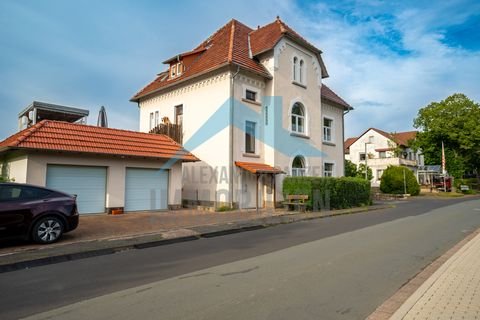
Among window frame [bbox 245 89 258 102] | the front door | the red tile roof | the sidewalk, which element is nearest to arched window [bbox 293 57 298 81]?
window frame [bbox 245 89 258 102]

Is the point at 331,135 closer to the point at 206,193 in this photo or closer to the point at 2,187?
the point at 206,193

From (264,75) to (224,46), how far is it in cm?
343

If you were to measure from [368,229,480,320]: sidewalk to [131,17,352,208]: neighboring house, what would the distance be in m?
11.5

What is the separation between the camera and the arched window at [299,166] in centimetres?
2150

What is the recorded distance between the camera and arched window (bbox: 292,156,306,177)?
21.5m

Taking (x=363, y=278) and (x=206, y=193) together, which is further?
(x=206, y=193)

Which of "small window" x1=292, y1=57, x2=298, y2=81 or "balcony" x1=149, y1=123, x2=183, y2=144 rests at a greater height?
"small window" x1=292, y1=57, x2=298, y2=81

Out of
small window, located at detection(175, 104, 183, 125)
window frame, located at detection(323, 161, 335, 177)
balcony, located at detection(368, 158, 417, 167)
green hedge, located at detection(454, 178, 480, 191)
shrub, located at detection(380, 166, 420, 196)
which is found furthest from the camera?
balcony, located at detection(368, 158, 417, 167)

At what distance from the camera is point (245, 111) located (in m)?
19.0

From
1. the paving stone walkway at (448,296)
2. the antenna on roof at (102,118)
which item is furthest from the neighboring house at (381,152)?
the paving stone walkway at (448,296)

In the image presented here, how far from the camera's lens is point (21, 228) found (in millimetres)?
8297

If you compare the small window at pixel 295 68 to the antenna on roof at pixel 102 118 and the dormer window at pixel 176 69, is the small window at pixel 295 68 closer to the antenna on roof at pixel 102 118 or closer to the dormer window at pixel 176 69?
the dormer window at pixel 176 69

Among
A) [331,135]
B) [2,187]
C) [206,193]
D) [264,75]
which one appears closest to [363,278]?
[2,187]

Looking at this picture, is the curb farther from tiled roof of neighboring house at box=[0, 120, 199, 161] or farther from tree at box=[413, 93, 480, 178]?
tree at box=[413, 93, 480, 178]
